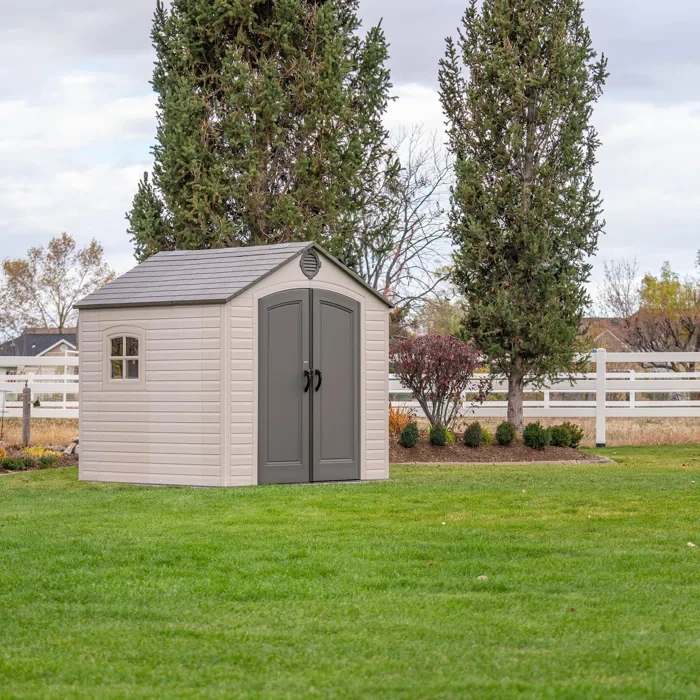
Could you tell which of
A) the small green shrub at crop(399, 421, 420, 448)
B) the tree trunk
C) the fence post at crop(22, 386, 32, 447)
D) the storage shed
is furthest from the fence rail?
the storage shed

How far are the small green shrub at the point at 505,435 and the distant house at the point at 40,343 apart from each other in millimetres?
32057

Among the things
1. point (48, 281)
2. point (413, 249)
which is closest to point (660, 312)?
point (413, 249)

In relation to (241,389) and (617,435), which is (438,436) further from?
(617,435)

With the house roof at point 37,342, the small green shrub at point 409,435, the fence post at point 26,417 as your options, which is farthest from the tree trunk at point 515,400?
the house roof at point 37,342

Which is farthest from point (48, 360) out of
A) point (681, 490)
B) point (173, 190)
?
point (681, 490)

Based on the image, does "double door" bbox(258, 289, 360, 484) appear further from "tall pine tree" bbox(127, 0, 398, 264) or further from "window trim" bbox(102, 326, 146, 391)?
"tall pine tree" bbox(127, 0, 398, 264)

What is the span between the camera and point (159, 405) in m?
13.0

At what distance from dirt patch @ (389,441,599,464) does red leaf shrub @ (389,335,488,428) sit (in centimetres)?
74

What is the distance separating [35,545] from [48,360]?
12.4 meters

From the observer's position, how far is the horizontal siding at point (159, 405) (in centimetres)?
1266

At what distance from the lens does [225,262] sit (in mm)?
13602

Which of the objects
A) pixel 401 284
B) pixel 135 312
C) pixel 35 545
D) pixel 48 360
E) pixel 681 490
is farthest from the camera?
pixel 401 284

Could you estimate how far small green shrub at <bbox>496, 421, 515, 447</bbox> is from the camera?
1745 cm

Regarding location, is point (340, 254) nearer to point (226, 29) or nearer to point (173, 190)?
point (173, 190)
